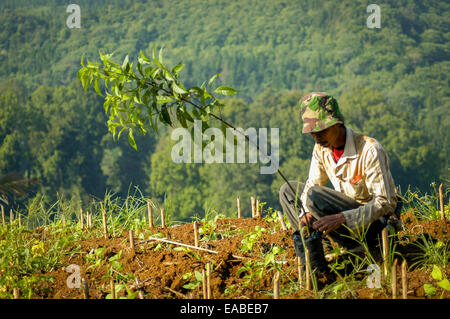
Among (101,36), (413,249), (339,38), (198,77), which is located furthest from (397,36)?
(413,249)

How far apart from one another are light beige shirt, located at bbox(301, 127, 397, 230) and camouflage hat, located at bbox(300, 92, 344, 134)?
8.1 inches

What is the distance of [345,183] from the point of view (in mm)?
3217

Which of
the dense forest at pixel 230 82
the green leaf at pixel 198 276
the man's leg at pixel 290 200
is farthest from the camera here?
the dense forest at pixel 230 82

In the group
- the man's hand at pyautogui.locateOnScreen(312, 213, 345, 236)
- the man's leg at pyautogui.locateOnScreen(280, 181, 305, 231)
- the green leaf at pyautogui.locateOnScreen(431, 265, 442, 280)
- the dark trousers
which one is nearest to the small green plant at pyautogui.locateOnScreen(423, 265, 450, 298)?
the green leaf at pyautogui.locateOnScreen(431, 265, 442, 280)

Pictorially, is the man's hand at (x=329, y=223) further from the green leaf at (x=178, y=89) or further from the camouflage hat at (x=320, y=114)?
the green leaf at (x=178, y=89)

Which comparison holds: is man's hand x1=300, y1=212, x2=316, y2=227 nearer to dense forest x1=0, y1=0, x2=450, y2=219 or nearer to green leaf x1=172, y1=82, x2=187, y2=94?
green leaf x1=172, y1=82, x2=187, y2=94

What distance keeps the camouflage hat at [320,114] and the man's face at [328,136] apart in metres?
0.06

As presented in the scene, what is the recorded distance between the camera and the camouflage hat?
117 inches

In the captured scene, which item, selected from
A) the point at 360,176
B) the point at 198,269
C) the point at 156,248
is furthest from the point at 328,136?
the point at 156,248

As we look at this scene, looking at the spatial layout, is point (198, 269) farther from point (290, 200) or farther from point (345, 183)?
point (345, 183)

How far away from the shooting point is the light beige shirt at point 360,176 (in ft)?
9.72

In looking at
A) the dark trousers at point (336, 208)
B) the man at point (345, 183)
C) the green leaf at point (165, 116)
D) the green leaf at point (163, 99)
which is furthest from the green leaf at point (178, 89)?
the dark trousers at point (336, 208)

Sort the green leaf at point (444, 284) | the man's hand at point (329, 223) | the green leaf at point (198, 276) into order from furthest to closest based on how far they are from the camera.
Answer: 1. the green leaf at point (198, 276)
2. the man's hand at point (329, 223)
3. the green leaf at point (444, 284)

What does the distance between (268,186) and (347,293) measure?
3405 centimetres
